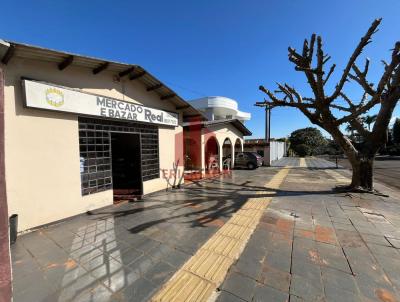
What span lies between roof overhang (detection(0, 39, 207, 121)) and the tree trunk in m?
7.37

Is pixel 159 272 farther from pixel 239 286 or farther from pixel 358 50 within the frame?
pixel 358 50

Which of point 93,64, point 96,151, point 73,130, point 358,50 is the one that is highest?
point 358,50

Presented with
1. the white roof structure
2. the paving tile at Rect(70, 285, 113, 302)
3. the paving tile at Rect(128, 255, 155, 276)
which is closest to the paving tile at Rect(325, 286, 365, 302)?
the paving tile at Rect(128, 255, 155, 276)

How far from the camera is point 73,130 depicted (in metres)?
4.98

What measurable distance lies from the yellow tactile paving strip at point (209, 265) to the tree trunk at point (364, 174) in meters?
5.81

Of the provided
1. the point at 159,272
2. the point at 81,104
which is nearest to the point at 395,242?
the point at 159,272

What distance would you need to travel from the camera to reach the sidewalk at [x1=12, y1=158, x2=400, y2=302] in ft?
8.09

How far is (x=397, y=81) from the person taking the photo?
6.94 meters

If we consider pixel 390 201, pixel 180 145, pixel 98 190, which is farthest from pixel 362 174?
pixel 98 190

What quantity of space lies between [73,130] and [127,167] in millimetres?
3263

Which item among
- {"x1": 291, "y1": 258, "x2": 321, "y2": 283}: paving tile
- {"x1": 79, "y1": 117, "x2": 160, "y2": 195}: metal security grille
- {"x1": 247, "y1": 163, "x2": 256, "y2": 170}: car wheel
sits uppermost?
{"x1": 79, "y1": 117, "x2": 160, "y2": 195}: metal security grille

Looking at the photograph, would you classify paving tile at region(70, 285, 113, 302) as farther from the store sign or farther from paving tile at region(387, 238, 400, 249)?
paving tile at region(387, 238, 400, 249)

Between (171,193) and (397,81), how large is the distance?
9.38 meters

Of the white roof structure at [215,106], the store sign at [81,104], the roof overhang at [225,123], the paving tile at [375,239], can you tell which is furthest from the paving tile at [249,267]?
the white roof structure at [215,106]
